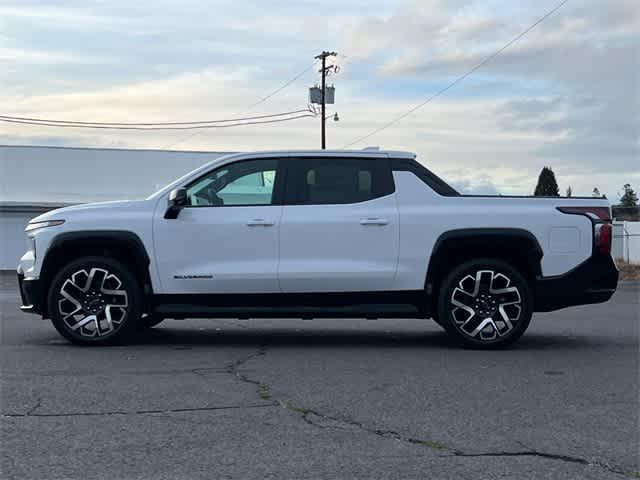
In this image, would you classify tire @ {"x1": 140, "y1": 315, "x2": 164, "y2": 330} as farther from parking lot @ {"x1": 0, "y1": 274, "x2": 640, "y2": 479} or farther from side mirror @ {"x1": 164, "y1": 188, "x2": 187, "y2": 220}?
side mirror @ {"x1": 164, "y1": 188, "x2": 187, "y2": 220}

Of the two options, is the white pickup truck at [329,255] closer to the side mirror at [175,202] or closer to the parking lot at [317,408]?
the side mirror at [175,202]

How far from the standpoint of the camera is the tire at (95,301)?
961 centimetres

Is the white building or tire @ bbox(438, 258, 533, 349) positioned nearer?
tire @ bbox(438, 258, 533, 349)

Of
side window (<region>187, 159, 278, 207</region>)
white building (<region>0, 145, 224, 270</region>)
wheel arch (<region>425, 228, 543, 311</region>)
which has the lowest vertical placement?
wheel arch (<region>425, 228, 543, 311</region>)

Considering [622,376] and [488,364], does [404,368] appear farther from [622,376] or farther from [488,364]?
[622,376]

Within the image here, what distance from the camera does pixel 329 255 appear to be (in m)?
9.55

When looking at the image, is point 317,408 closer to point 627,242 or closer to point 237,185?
point 237,185

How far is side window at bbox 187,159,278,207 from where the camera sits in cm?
977

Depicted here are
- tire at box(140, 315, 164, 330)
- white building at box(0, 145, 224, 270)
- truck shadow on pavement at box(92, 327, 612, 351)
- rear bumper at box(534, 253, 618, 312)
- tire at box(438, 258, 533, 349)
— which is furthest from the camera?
white building at box(0, 145, 224, 270)

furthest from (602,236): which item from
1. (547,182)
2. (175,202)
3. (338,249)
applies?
(547,182)

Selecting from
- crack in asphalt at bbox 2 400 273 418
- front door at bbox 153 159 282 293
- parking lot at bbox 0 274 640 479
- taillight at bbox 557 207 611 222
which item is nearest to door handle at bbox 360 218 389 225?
front door at bbox 153 159 282 293

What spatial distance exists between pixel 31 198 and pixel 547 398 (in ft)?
123

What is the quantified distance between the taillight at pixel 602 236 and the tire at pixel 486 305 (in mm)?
804

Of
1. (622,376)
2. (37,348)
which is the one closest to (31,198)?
(37,348)
